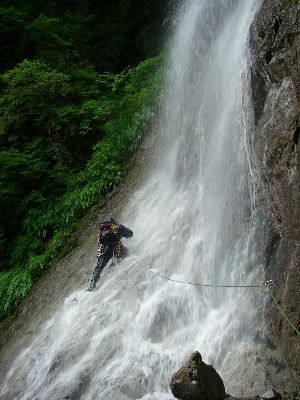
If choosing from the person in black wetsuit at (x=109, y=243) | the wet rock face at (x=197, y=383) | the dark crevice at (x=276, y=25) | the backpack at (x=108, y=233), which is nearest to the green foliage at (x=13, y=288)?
the person in black wetsuit at (x=109, y=243)

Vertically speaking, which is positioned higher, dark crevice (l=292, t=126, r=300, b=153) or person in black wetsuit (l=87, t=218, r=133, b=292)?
dark crevice (l=292, t=126, r=300, b=153)

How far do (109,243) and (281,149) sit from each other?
436 cm

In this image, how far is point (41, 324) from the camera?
848 cm

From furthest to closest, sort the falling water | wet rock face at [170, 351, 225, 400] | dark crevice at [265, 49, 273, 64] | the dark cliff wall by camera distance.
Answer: dark crevice at [265, 49, 273, 64] < the falling water < the dark cliff wall < wet rock face at [170, 351, 225, 400]

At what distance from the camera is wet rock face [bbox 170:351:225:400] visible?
4.53 m

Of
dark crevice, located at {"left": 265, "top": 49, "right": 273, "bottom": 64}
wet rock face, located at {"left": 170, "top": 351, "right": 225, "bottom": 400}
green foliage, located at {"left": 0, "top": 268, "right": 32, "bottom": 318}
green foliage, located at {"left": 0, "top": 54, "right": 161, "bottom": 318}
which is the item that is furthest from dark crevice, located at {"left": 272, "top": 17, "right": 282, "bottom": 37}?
green foliage, located at {"left": 0, "top": 268, "right": 32, "bottom": 318}

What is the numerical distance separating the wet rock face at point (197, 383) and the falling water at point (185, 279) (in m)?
0.53

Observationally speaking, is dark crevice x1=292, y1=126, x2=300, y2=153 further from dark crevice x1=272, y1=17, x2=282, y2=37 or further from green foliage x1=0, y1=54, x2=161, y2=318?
green foliage x1=0, y1=54, x2=161, y2=318

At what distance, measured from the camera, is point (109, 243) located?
862cm

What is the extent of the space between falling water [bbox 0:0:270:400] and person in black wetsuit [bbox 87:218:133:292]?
22 cm

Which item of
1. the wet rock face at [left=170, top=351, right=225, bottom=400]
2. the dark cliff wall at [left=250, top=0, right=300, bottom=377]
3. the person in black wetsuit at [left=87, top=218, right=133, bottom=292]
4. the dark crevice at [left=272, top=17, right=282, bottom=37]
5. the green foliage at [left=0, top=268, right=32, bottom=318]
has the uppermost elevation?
the dark crevice at [left=272, top=17, right=282, bottom=37]

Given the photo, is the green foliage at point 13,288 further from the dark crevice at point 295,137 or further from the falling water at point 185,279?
the dark crevice at point 295,137

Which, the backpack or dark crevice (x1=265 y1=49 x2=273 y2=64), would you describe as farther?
the backpack

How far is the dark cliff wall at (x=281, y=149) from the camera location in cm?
509
